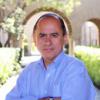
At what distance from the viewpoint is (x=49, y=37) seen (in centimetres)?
254

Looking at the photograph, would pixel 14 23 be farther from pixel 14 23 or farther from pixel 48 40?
pixel 48 40

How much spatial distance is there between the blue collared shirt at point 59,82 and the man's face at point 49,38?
0.16 ft

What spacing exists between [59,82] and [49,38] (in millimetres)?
285

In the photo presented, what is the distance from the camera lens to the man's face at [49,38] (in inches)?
99.7

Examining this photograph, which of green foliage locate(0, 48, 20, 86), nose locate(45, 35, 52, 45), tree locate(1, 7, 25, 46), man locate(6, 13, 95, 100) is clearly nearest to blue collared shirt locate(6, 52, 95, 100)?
man locate(6, 13, 95, 100)

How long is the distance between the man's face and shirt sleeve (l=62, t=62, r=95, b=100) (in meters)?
0.17

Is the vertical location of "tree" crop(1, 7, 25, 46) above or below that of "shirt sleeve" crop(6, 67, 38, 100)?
above

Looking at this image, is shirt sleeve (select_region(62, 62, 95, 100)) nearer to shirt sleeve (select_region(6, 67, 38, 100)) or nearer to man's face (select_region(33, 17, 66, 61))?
man's face (select_region(33, 17, 66, 61))

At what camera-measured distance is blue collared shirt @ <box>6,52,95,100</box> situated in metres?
2.41

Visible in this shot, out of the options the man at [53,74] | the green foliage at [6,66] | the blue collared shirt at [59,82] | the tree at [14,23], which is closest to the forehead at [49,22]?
the man at [53,74]

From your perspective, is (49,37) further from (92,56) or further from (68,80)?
(92,56)

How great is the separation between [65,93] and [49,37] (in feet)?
1.21

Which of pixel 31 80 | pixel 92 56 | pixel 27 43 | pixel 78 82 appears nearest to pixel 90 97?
pixel 78 82

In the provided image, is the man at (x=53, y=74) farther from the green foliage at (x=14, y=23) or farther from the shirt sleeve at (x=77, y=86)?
the green foliage at (x=14, y=23)
